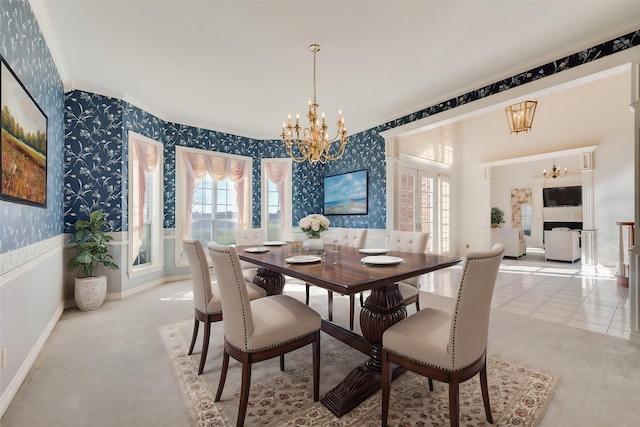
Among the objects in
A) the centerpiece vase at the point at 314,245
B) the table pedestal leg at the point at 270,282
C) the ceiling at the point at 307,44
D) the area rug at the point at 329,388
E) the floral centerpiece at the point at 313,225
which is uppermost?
the ceiling at the point at 307,44

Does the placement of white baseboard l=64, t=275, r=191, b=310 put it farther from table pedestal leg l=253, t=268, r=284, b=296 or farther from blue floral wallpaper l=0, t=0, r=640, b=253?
table pedestal leg l=253, t=268, r=284, b=296

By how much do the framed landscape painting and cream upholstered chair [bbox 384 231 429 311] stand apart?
296 centimetres

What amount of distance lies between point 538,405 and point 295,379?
4.94 ft

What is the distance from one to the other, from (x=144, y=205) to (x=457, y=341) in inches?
186

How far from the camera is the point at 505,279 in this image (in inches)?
197

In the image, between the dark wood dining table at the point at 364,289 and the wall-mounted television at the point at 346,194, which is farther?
the wall-mounted television at the point at 346,194

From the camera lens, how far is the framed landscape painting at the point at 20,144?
1795mm

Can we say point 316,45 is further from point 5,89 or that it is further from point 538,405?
point 538,405

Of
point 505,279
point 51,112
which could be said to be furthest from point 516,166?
point 51,112

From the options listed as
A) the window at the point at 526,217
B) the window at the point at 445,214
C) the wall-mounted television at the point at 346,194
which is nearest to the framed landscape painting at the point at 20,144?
the wall-mounted television at the point at 346,194

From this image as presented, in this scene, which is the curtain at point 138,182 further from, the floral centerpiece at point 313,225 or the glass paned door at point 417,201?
the glass paned door at point 417,201

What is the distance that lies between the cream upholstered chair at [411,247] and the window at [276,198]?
10.5 feet

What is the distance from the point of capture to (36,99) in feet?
8.07

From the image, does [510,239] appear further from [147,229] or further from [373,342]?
[147,229]
